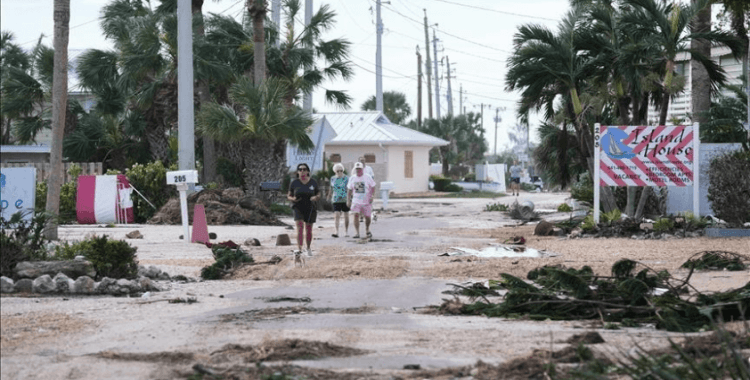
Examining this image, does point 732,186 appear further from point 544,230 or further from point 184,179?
point 184,179

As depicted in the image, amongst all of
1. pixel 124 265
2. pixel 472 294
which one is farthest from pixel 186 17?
pixel 472 294

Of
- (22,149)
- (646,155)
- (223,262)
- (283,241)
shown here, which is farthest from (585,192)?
(22,149)

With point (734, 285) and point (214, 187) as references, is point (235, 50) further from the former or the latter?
point (734, 285)

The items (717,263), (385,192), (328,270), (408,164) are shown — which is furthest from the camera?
(408,164)

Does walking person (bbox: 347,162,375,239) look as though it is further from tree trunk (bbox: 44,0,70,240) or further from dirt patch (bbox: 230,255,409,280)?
tree trunk (bbox: 44,0,70,240)

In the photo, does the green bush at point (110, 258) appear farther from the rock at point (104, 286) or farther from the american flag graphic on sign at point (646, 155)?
the american flag graphic on sign at point (646, 155)

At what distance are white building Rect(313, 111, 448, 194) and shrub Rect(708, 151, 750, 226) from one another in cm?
2964

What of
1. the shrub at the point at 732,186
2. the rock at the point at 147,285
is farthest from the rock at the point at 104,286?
the shrub at the point at 732,186

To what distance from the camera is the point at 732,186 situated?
2092cm

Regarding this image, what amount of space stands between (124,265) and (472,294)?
4463 millimetres

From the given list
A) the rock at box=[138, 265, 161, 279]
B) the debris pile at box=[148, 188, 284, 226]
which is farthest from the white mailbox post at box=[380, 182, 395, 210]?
the rock at box=[138, 265, 161, 279]

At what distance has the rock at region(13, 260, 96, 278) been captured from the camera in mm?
11938

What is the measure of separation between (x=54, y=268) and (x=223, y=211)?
1514 centimetres

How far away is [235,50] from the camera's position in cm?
3544
